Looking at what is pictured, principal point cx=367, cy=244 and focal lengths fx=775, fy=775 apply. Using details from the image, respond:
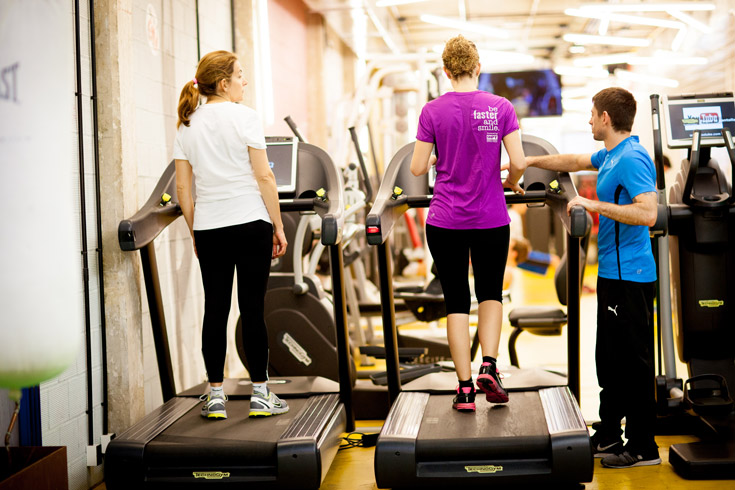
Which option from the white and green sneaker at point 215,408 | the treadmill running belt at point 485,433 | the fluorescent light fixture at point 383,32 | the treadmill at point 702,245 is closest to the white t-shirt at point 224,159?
the white and green sneaker at point 215,408

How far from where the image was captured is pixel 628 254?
324cm

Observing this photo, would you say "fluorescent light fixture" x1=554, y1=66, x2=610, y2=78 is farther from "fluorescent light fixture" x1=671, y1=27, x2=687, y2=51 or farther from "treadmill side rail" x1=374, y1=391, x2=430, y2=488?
"treadmill side rail" x1=374, y1=391, x2=430, y2=488

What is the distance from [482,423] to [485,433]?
0.14 meters

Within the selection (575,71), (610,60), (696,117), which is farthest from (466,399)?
(575,71)

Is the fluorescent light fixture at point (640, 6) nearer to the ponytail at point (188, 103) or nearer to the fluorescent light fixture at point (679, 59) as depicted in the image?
the fluorescent light fixture at point (679, 59)

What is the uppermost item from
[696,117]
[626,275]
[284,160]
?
[696,117]

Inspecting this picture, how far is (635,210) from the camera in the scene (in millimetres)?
3143

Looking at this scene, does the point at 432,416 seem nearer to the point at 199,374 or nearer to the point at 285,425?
the point at 285,425

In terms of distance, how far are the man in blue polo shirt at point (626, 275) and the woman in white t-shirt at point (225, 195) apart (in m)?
1.33

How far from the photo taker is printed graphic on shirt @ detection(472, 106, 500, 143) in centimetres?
311

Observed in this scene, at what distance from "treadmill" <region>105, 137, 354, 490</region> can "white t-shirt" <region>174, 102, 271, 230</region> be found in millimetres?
399

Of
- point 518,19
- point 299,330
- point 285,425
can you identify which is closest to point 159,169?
point 299,330

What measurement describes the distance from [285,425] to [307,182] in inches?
50.2

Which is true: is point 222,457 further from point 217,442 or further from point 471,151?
point 471,151
